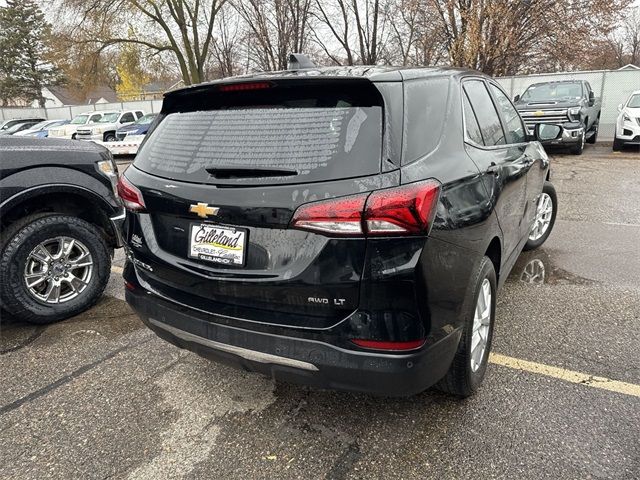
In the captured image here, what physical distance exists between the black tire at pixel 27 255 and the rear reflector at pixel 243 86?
6.97ft

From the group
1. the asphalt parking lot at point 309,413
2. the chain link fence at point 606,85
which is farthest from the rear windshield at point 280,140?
the chain link fence at point 606,85

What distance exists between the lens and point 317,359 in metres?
1.88

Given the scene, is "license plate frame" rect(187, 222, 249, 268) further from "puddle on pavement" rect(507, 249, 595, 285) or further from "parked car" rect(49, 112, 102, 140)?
"parked car" rect(49, 112, 102, 140)

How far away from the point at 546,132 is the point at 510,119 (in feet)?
2.08

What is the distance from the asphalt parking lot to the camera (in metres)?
2.08

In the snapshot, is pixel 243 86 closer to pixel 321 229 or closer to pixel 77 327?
pixel 321 229

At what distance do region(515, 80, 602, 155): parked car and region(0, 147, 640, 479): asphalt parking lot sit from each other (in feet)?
28.8

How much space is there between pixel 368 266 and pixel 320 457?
100cm

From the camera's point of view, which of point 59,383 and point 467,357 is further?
point 59,383

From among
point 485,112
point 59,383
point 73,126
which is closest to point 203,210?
point 59,383

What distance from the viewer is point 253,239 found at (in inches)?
74.9

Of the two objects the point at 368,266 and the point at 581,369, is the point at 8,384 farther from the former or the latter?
the point at 581,369

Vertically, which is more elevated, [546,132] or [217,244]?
→ [546,132]

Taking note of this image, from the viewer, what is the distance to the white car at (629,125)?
465 inches
